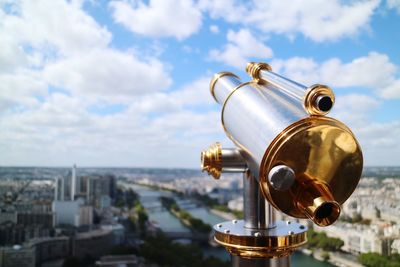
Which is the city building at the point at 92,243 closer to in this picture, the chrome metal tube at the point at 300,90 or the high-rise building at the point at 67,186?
the high-rise building at the point at 67,186

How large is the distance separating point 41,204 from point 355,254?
15.9ft

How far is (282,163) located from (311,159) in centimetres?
3

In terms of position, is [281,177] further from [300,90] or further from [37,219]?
[37,219]

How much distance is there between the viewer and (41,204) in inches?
250

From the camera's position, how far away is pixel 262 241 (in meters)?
0.44

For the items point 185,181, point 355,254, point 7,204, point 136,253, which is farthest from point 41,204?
point 185,181

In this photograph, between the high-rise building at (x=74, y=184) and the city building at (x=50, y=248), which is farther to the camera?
the high-rise building at (x=74, y=184)

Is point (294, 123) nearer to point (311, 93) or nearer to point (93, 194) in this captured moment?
point (311, 93)

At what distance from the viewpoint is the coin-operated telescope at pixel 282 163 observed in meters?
0.35

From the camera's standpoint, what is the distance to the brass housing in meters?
0.35

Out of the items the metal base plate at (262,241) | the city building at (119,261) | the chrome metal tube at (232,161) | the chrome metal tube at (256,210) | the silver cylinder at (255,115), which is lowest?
the city building at (119,261)

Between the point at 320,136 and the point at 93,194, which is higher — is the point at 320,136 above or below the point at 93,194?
above

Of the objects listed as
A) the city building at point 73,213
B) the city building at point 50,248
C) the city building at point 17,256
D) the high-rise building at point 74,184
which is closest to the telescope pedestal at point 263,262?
the city building at point 17,256

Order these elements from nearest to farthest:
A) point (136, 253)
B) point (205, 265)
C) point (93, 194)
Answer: point (205, 265) < point (136, 253) < point (93, 194)
